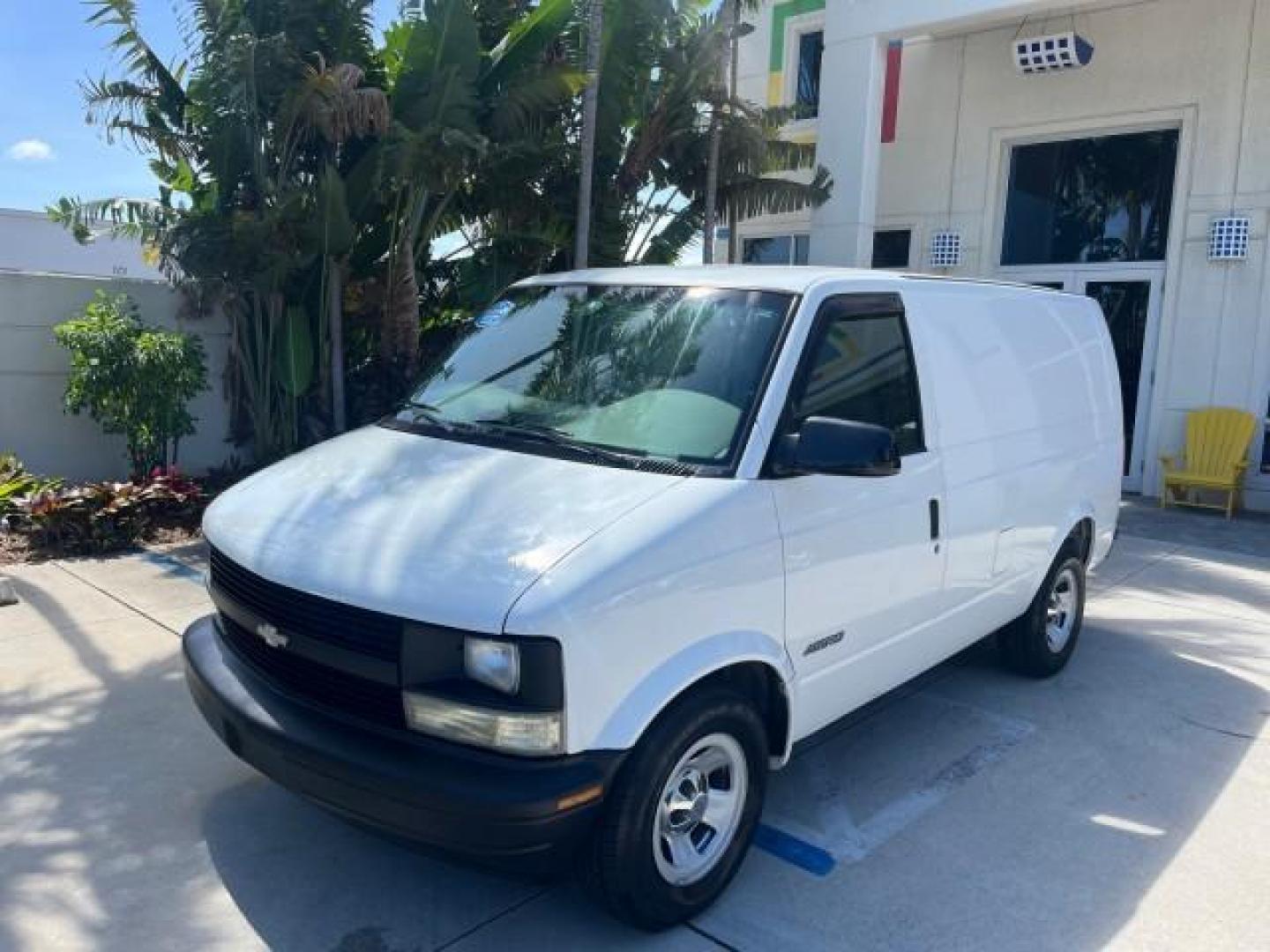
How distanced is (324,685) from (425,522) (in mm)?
592

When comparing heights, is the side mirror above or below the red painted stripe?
below

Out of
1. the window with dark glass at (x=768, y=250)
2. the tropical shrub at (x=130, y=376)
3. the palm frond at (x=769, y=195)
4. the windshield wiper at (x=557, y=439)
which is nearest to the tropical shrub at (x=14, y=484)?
the tropical shrub at (x=130, y=376)

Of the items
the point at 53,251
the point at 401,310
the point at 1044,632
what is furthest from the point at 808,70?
the point at 53,251

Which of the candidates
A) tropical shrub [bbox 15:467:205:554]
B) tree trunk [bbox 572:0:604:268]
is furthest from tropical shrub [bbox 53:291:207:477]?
tree trunk [bbox 572:0:604:268]

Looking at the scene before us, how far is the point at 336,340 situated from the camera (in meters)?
9.49

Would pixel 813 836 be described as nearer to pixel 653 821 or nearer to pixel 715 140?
pixel 653 821

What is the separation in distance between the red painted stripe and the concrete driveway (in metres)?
9.77

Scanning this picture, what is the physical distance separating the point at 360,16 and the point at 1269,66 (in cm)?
943

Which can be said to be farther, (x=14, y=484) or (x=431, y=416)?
(x=14, y=484)

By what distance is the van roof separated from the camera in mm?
3828

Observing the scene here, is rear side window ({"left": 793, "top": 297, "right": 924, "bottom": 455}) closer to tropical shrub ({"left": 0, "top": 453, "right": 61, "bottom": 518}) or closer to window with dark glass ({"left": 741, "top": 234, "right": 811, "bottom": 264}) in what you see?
tropical shrub ({"left": 0, "top": 453, "right": 61, "bottom": 518})

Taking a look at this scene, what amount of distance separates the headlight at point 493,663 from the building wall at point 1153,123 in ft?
35.4

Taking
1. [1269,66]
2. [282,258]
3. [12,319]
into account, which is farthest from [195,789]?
[1269,66]

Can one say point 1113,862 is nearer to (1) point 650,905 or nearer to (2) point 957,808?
(2) point 957,808
